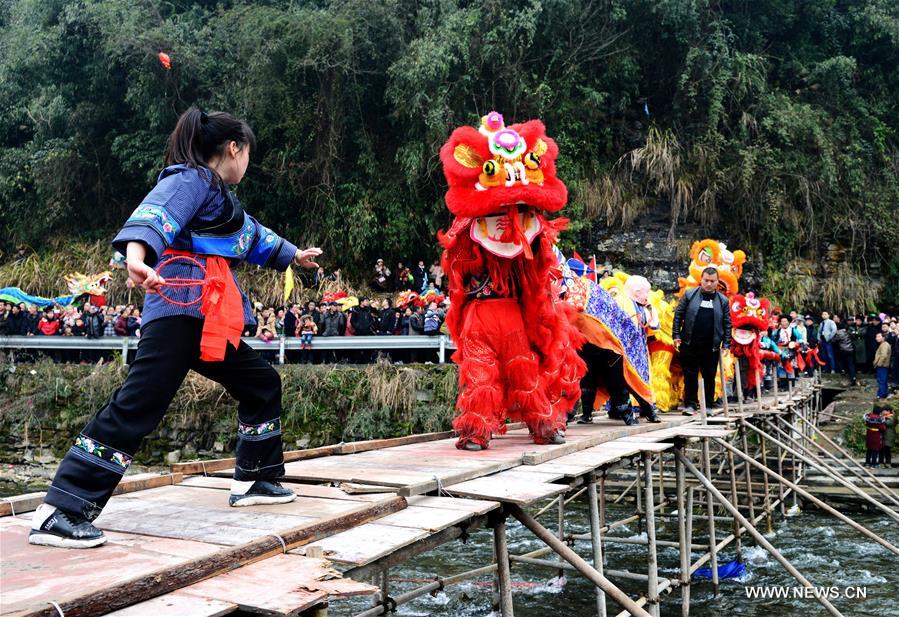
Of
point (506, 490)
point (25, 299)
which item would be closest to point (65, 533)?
point (506, 490)

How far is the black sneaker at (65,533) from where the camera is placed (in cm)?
262

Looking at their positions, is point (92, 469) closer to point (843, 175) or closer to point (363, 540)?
point (363, 540)

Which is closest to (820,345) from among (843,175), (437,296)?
(843,175)

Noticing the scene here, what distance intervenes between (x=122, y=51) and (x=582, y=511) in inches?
577

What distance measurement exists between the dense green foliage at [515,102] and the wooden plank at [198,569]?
44.4 feet

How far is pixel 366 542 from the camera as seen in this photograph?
274 centimetres

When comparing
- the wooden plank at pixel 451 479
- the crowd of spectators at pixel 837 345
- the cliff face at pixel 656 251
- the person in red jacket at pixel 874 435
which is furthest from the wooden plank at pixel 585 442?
the cliff face at pixel 656 251

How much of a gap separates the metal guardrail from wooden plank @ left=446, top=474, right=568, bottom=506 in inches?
351

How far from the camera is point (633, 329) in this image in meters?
7.29

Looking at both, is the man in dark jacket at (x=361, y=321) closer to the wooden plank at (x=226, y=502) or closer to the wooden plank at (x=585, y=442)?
the wooden plank at (x=585, y=442)

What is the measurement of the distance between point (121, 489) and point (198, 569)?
4.98ft

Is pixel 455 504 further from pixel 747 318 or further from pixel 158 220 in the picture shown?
pixel 747 318

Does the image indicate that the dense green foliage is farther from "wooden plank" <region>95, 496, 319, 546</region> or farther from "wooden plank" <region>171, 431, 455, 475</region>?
"wooden plank" <region>95, 496, 319, 546</region>

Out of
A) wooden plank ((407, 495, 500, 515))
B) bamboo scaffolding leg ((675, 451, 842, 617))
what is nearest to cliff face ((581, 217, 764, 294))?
bamboo scaffolding leg ((675, 451, 842, 617))
